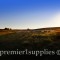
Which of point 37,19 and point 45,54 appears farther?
point 37,19

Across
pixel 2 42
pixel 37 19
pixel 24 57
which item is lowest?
pixel 24 57

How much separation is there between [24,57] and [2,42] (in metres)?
0.78

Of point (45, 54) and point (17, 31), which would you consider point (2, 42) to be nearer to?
point (17, 31)

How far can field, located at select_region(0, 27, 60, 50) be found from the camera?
6441mm

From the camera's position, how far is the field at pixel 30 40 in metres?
6.44

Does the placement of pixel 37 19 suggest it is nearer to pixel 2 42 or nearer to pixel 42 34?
pixel 42 34

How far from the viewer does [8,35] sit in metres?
6.66

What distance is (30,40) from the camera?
21.4 feet

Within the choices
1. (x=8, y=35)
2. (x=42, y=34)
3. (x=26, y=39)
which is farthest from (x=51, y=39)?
(x=8, y=35)

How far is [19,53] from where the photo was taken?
639cm

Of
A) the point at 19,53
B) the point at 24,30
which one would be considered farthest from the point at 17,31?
the point at 19,53

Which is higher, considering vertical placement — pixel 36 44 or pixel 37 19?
pixel 37 19

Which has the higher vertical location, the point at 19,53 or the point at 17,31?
the point at 17,31

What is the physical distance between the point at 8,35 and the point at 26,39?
556 millimetres
